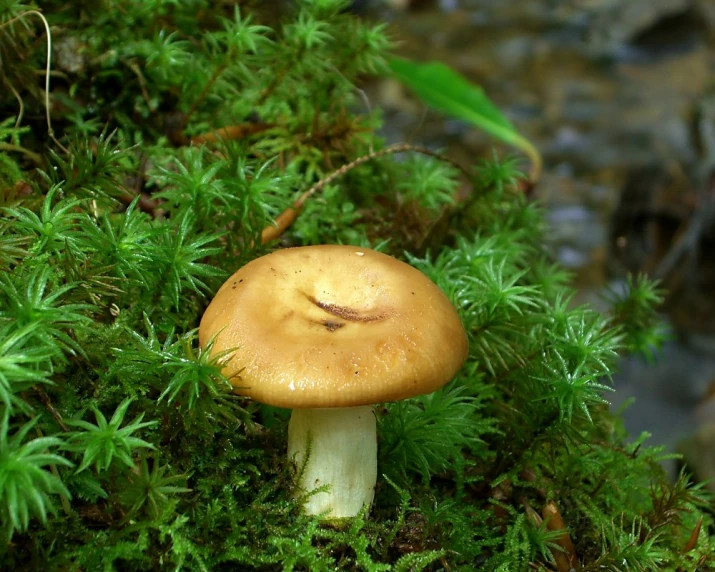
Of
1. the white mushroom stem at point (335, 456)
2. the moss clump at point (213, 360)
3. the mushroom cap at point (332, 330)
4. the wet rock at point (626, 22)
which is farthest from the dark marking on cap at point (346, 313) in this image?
the wet rock at point (626, 22)

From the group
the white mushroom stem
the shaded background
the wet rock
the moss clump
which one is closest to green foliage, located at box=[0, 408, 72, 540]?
the moss clump

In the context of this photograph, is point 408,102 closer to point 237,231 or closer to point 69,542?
point 237,231

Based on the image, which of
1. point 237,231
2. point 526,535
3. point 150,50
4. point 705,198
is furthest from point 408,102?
point 526,535

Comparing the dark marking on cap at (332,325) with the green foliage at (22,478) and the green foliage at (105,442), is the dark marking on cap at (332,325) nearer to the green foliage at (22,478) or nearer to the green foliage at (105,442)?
the green foliage at (105,442)

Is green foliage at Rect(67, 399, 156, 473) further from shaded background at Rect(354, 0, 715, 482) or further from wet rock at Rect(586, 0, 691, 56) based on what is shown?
wet rock at Rect(586, 0, 691, 56)

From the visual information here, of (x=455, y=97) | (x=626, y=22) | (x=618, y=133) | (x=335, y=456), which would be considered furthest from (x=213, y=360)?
(x=626, y=22)

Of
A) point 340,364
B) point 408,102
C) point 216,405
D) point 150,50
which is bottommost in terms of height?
point 408,102
